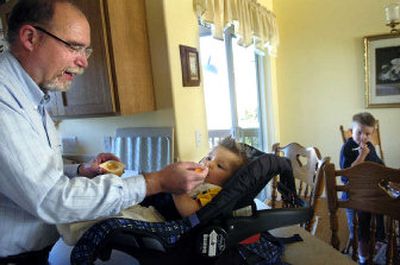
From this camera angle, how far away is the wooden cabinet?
162cm

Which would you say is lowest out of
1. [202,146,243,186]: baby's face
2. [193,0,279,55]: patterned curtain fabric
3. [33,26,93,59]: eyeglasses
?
[202,146,243,186]: baby's face

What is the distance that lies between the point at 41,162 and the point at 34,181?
5 cm

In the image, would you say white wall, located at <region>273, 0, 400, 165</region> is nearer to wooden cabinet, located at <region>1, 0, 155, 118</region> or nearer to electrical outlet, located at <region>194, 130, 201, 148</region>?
electrical outlet, located at <region>194, 130, 201, 148</region>

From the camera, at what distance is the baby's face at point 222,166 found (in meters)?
1.34

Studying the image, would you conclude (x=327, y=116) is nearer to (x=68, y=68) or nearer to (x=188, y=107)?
(x=188, y=107)

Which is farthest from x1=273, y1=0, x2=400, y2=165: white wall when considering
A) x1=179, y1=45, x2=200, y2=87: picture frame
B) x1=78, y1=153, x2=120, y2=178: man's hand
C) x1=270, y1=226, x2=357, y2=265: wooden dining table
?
x1=78, y1=153, x2=120, y2=178: man's hand

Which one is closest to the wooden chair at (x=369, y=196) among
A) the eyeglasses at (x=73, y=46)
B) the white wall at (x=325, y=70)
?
the eyeglasses at (x=73, y=46)

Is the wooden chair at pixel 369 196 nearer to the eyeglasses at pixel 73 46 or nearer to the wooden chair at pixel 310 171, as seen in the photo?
the wooden chair at pixel 310 171

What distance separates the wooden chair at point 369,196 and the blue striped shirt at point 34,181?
777 mm

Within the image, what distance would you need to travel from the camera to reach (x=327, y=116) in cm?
363

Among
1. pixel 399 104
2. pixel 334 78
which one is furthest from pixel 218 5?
pixel 399 104

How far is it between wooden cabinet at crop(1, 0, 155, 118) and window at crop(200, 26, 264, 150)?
40.8 inches

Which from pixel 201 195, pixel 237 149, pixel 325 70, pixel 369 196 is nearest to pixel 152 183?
pixel 201 195

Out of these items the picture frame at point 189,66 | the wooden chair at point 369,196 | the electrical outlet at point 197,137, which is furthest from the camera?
the electrical outlet at point 197,137
